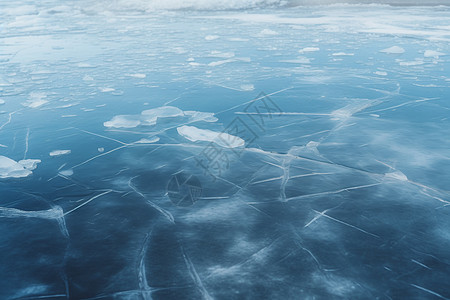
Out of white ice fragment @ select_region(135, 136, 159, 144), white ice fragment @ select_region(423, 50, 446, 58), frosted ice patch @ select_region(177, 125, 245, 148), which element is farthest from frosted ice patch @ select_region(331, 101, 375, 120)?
white ice fragment @ select_region(423, 50, 446, 58)

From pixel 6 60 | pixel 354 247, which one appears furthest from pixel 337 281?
pixel 6 60

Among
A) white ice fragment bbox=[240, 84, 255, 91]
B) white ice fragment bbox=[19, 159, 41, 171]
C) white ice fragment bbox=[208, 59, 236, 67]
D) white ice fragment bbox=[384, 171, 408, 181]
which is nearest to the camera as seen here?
white ice fragment bbox=[384, 171, 408, 181]

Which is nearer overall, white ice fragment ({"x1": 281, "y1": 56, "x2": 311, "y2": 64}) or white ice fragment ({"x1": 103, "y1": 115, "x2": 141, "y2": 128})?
white ice fragment ({"x1": 103, "y1": 115, "x2": 141, "y2": 128})

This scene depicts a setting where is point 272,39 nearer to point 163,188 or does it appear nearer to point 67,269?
point 163,188

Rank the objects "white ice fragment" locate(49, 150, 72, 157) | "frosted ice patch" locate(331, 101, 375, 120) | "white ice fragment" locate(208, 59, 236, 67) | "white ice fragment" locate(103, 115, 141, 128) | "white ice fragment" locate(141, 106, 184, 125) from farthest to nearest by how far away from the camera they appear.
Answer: "white ice fragment" locate(208, 59, 236, 67) < "frosted ice patch" locate(331, 101, 375, 120) < "white ice fragment" locate(141, 106, 184, 125) < "white ice fragment" locate(103, 115, 141, 128) < "white ice fragment" locate(49, 150, 72, 157)

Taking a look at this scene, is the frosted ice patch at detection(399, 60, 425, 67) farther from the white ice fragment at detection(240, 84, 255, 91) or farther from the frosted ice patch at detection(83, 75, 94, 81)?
the frosted ice patch at detection(83, 75, 94, 81)

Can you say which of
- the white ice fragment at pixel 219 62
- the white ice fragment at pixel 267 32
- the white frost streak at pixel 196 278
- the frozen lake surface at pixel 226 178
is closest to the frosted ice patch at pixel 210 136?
the frozen lake surface at pixel 226 178
